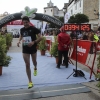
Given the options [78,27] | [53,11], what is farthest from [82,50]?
[53,11]

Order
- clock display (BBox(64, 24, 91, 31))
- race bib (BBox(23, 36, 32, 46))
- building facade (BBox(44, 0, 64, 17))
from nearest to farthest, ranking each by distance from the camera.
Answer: race bib (BBox(23, 36, 32, 46)) → clock display (BBox(64, 24, 91, 31)) → building facade (BBox(44, 0, 64, 17))

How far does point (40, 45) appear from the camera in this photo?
1361 centimetres

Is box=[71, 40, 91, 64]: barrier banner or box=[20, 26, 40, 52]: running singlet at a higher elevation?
box=[20, 26, 40, 52]: running singlet

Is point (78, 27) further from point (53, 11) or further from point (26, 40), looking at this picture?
point (53, 11)

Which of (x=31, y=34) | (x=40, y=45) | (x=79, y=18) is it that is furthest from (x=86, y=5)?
(x=31, y=34)

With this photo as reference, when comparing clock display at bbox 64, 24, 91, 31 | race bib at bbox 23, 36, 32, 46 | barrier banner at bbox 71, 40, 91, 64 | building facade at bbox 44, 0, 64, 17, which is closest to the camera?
race bib at bbox 23, 36, 32, 46

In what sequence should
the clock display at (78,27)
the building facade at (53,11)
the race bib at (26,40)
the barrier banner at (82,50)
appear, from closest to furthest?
the race bib at (26,40) < the clock display at (78,27) < the barrier banner at (82,50) < the building facade at (53,11)

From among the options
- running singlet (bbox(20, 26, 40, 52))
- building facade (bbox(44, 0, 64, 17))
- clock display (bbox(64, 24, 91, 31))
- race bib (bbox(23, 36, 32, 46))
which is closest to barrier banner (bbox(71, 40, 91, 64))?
clock display (bbox(64, 24, 91, 31))

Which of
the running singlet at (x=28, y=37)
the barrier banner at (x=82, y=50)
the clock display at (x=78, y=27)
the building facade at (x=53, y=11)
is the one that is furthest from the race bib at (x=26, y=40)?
the building facade at (x=53, y=11)

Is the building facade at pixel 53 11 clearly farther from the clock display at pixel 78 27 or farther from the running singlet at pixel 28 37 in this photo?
the running singlet at pixel 28 37

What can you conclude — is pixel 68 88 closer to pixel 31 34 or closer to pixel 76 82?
pixel 76 82

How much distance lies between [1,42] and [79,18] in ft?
114

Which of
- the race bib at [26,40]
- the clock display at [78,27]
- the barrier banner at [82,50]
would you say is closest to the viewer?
the race bib at [26,40]

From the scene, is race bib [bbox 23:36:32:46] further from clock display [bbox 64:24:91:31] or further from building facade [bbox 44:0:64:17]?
building facade [bbox 44:0:64:17]
